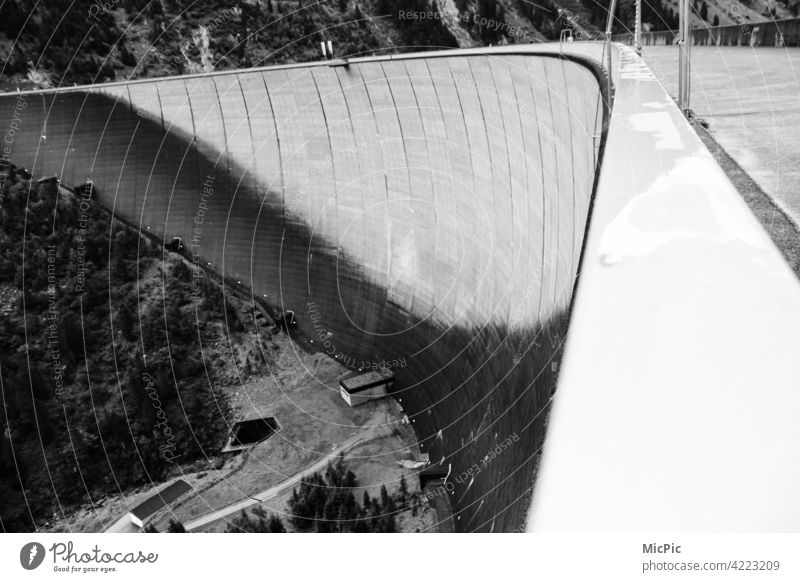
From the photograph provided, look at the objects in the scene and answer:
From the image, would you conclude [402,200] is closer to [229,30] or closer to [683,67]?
[683,67]

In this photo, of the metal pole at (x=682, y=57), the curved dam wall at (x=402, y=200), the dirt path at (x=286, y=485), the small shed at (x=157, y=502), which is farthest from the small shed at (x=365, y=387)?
the metal pole at (x=682, y=57)

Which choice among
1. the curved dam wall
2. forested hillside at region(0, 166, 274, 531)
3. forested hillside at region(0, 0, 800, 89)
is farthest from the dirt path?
forested hillside at region(0, 0, 800, 89)

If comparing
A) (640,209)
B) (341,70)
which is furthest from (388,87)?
(640,209)

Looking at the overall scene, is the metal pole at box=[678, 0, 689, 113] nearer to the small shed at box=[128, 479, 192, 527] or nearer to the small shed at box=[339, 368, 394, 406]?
the small shed at box=[339, 368, 394, 406]

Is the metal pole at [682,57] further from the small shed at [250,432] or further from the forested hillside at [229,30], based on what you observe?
the forested hillside at [229,30]

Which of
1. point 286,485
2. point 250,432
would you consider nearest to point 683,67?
point 286,485

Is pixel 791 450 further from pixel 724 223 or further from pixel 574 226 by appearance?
pixel 574 226
